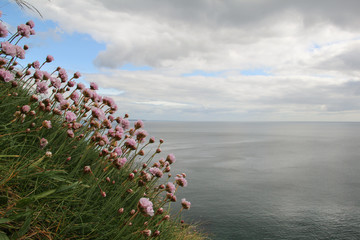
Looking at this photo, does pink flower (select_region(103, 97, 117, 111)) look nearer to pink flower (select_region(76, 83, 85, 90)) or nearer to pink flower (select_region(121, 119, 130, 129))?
pink flower (select_region(121, 119, 130, 129))

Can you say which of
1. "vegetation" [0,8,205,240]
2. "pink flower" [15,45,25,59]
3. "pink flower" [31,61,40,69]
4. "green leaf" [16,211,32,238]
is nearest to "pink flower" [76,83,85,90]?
"vegetation" [0,8,205,240]

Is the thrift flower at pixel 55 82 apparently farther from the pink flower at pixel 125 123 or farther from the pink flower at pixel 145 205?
the pink flower at pixel 145 205

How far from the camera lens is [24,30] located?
4.16 meters

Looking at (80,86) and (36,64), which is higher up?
(36,64)

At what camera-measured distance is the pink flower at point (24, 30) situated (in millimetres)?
4148

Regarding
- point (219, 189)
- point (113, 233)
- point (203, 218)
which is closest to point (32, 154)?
point (113, 233)

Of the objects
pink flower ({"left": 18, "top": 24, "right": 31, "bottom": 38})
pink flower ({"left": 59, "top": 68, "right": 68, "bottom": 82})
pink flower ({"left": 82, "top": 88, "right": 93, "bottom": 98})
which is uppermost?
pink flower ({"left": 18, "top": 24, "right": 31, "bottom": 38})

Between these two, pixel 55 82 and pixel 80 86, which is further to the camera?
pixel 80 86

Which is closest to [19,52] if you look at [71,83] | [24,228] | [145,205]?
[71,83]

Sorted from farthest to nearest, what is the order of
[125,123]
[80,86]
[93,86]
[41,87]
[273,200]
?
Answer: 1. [273,200]
2. [80,86]
3. [93,86]
4. [125,123]
5. [41,87]

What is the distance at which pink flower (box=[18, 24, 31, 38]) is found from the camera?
4148mm

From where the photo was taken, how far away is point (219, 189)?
86.8 feet

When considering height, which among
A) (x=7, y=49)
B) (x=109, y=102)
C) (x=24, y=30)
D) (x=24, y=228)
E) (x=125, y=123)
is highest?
(x=24, y=30)

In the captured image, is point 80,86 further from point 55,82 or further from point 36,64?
point 36,64
